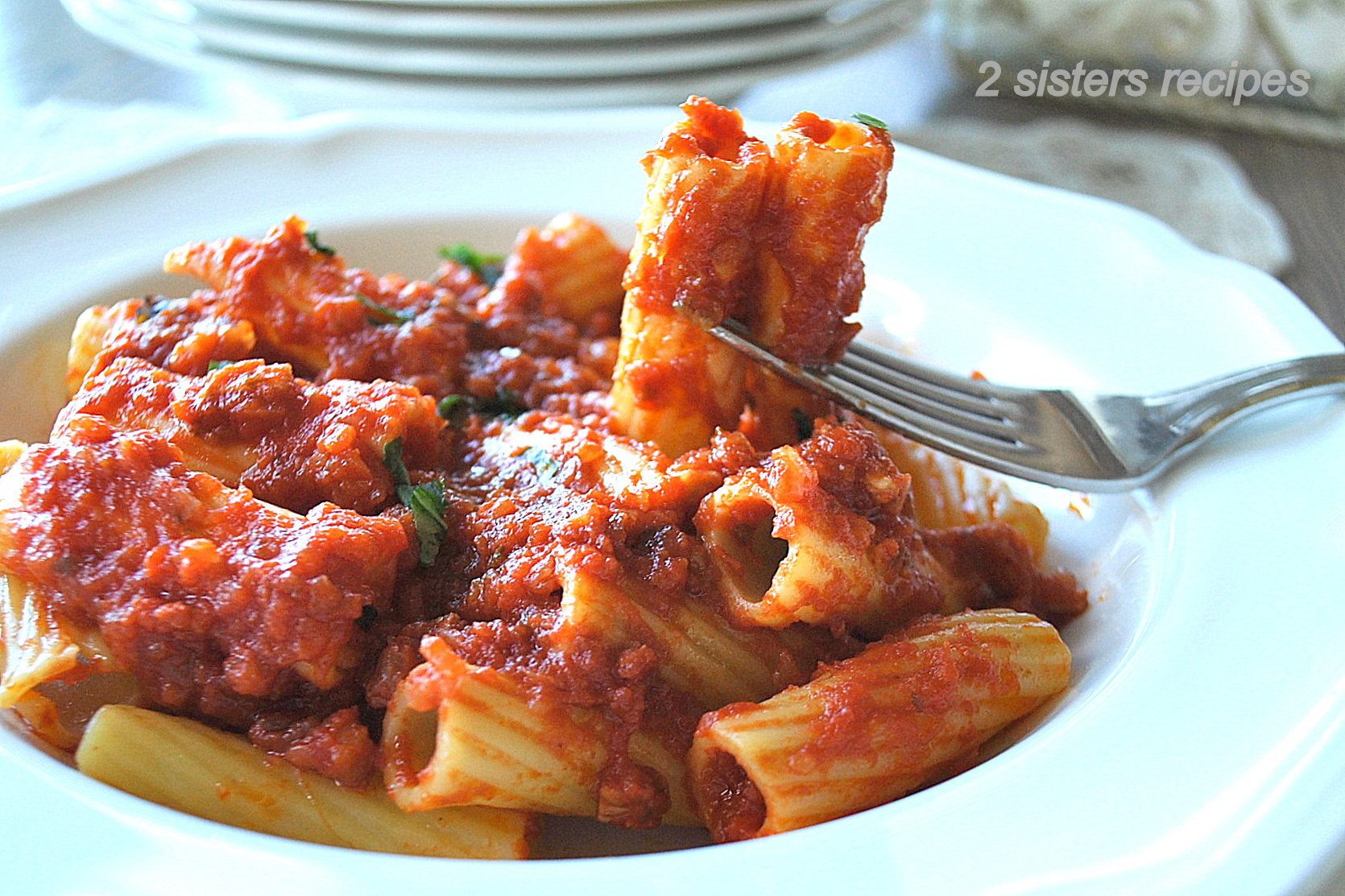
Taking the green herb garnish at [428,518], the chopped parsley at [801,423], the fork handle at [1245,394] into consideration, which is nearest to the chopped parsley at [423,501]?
the green herb garnish at [428,518]

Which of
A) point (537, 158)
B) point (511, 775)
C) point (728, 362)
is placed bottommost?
point (511, 775)

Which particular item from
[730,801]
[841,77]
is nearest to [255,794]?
[730,801]

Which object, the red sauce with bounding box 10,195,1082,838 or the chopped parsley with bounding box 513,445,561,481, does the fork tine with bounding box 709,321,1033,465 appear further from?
the chopped parsley with bounding box 513,445,561,481

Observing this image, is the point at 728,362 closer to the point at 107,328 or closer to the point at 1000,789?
the point at 1000,789

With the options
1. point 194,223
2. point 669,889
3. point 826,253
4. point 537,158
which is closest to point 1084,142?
point 537,158

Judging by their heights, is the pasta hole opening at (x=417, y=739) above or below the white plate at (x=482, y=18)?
below

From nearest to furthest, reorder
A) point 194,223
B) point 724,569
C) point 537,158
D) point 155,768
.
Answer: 1. point 155,768
2. point 724,569
3. point 194,223
4. point 537,158

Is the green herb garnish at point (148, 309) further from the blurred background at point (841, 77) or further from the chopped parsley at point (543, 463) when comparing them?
the chopped parsley at point (543, 463)

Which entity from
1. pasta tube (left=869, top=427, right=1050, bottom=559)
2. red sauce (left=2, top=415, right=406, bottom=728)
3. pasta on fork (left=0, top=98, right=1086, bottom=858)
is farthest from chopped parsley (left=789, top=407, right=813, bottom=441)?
red sauce (left=2, top=415, right=406, bottom=728)
